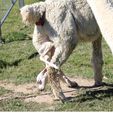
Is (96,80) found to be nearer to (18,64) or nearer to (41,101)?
(41,101)

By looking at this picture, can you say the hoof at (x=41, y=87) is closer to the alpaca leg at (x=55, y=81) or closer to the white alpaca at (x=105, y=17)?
the alpaca leg at (x=55, y=81)

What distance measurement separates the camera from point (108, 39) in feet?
3.30

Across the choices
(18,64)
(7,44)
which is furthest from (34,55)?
(7,44)

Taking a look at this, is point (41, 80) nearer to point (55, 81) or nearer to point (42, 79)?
point (42, 79)

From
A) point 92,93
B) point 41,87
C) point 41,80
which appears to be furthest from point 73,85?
point 41,80

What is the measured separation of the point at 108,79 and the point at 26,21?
2.18 m

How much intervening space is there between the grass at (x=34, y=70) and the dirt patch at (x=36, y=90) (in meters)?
0.13

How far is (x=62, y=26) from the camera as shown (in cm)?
452


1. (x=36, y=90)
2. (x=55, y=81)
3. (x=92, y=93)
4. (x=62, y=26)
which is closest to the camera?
(x=62, y=26)

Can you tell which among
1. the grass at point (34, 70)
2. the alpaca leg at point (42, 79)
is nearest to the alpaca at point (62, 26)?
the alpaca leg at point (42, 79)

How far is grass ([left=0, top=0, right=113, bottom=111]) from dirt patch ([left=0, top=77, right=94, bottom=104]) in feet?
0.44

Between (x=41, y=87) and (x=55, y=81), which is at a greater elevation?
(x=55, y=81)

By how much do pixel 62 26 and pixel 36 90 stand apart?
4.45 feet

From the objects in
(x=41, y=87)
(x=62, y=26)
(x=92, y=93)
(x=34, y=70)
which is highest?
(x=62, y=26)
